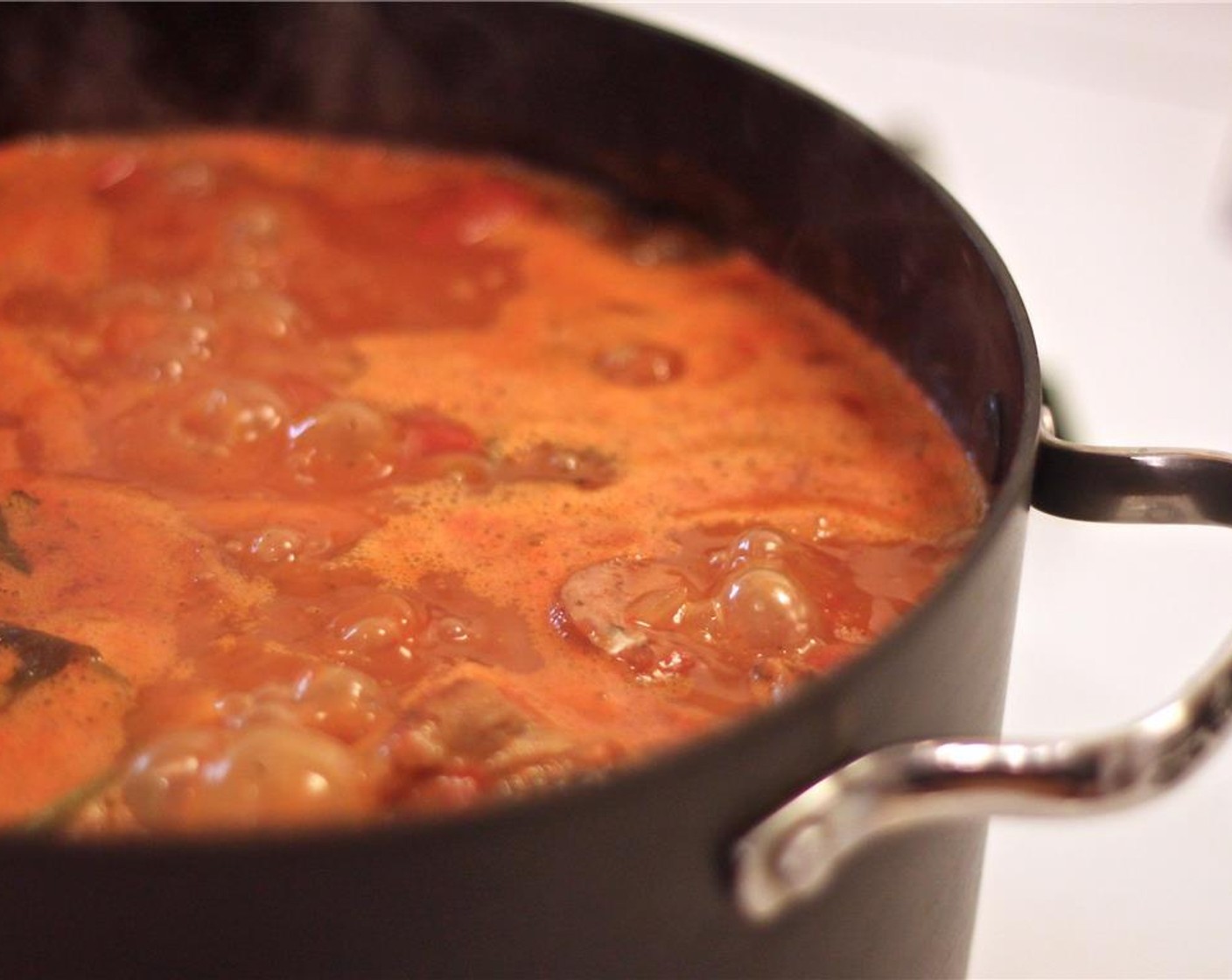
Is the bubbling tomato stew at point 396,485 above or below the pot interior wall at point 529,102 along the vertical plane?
below

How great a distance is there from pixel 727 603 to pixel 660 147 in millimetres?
443

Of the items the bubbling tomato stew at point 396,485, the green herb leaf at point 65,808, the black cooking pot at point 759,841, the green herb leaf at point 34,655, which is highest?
the black cooking pot at point 759,841

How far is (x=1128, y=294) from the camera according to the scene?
1299 mm

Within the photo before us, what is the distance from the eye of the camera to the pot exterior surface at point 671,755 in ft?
1.37

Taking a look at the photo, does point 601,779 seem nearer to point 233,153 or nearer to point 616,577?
point 616,577

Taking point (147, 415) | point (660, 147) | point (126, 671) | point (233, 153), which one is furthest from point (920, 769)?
point (233, 153)

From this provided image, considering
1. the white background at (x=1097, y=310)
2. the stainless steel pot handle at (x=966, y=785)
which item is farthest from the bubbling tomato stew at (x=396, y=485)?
the white background at (x=1097, y=310)

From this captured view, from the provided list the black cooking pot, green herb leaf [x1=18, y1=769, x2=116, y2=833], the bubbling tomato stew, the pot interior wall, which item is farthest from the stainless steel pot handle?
the pot interior wall

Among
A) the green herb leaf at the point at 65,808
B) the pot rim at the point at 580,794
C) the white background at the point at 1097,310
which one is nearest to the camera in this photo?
the pot rim at the point at 580,794

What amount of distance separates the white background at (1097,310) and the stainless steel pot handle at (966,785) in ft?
1.25

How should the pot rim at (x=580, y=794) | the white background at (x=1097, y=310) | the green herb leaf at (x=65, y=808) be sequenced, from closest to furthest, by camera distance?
the pot rim at (x=580, y=794)
the green herb leaf at (x=65, y=808)
the white background at (x=1097, y=310)

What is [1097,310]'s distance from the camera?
1.28 m

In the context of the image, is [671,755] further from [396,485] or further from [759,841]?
[396,485]

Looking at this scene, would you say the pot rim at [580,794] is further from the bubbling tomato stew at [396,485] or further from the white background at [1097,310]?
the white background at [1097,310]
